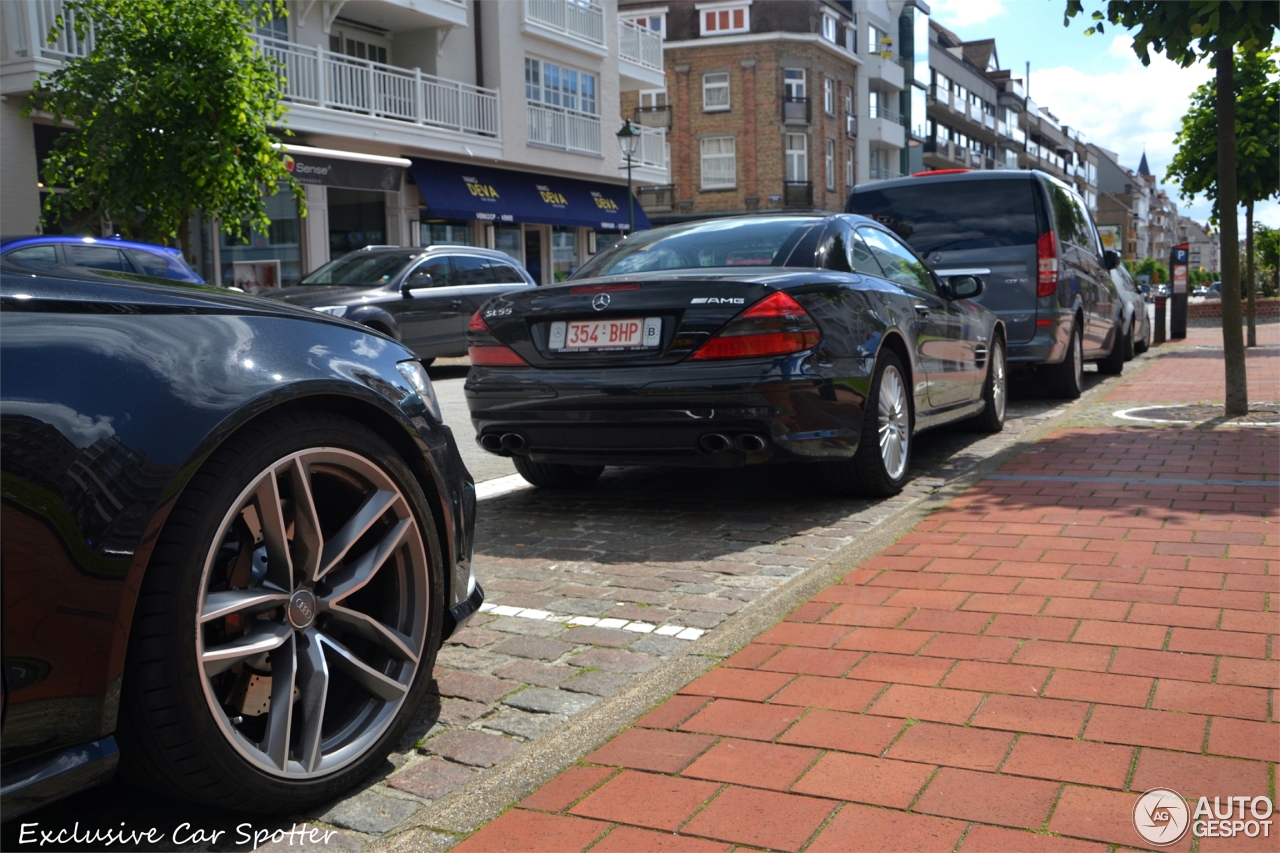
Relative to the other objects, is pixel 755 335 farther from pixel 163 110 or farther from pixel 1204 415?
pixel 163 110

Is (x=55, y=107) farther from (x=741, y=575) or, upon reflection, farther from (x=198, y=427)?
(x=198, y=427)

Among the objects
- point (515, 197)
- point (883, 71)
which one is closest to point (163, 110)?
point (515, 197)

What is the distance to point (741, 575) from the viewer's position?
180 inches

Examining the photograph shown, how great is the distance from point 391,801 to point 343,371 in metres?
0.93

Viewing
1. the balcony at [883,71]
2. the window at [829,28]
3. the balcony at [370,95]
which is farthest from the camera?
the balcony at [883,71]

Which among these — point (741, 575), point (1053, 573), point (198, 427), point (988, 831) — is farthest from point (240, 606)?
point (1053, 573)

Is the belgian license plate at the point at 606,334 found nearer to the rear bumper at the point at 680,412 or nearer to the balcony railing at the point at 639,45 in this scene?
the rear bumper at the point at 680,412

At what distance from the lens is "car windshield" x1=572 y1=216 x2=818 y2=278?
5918 mm

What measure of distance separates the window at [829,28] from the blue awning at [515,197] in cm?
2483

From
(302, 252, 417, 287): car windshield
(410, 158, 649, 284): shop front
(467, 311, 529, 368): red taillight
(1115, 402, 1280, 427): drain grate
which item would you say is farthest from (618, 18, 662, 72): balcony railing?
(467, 311, 529, 368): red taillight

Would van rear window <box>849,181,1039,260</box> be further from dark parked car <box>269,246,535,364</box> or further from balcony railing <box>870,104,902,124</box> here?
balcony railing <box>870,104,902,124</box>

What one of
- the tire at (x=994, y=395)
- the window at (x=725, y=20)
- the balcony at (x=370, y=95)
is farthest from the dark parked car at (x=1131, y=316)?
the window at (x=725, y=20)

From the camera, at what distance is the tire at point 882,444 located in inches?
228

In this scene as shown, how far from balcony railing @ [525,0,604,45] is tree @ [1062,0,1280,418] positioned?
2251 cm
